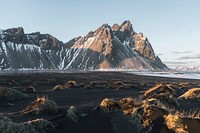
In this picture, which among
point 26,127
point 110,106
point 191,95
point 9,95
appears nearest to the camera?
point 26,127

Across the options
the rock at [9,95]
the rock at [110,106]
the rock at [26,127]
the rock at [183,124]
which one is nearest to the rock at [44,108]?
the rock at [110,106]

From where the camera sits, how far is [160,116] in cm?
1229

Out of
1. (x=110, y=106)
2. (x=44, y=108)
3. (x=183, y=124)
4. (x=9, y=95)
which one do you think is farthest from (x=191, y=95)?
(x=9, y=95)

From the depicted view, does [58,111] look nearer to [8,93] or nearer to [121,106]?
[121,106]

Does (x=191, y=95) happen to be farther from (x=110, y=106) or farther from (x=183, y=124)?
(x=183, y=124)

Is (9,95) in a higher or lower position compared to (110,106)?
lower

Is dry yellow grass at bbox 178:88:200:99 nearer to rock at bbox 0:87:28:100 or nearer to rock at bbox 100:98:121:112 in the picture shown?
rock at bbox 100:98:121:112

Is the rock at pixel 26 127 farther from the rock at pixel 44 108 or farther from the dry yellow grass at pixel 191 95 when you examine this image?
the dry yellow grass at pixel 191 95

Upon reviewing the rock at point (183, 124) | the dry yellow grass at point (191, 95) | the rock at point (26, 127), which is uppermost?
the rock at point (183, 124)

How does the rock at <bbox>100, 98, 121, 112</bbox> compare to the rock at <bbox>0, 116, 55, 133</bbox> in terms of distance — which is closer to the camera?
the rock at <bbox>0, 116, 55, 133</bbox>

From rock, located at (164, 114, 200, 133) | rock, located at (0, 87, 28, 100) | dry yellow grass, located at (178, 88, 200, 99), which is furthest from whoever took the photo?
dry yellow grass, located at (178, 88, 200, 99)

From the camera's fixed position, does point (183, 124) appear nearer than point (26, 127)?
Yes

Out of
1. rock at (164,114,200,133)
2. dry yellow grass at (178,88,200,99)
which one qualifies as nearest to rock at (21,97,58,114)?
rock at (164,114,200,133)

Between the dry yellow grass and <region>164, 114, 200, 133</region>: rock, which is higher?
<region>164, 114, 200, 133</region>: rock
